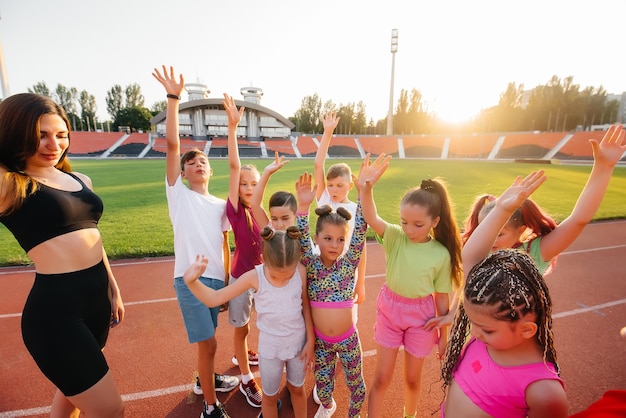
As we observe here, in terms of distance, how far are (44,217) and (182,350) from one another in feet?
8.45

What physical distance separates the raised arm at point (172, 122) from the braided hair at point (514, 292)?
240cm

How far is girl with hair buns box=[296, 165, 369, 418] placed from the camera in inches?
94.3

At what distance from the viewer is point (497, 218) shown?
71.3 inches

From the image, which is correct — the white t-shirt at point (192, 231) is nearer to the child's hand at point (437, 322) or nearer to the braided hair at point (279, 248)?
the braided hair at point (279, 248)

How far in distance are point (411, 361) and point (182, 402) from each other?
2.26 meters

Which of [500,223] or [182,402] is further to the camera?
[182,402]


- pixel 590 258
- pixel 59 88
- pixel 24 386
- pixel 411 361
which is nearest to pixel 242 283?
pixel 411 361

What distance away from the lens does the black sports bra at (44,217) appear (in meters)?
1.80

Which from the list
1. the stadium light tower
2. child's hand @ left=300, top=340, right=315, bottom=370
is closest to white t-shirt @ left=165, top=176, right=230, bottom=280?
child's hand @ left=300, top=340, right=315, bottom=370

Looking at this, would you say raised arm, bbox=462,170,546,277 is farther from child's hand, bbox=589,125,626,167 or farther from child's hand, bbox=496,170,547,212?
child's hand, bbox=589,125,626,167

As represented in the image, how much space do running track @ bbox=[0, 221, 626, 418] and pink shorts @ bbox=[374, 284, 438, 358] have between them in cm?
91

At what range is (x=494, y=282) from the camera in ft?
4.70

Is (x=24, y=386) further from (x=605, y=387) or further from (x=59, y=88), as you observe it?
(x=59, y=88)

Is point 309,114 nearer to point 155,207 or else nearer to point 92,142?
point 92,142
